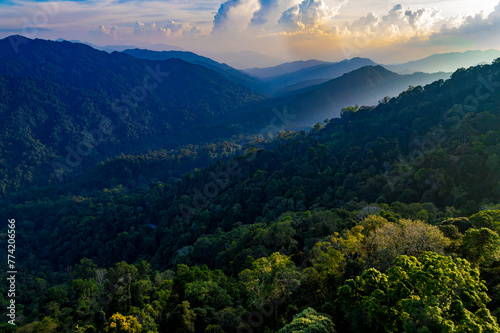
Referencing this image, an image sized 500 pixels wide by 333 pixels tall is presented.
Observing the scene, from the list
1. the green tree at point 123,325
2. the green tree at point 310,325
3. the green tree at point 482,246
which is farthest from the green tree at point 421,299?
the green tree at point 123,325

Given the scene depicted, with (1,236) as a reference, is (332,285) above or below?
above

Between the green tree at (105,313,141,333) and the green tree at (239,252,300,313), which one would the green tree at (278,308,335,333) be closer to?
the green tree at (239,252,300,313)

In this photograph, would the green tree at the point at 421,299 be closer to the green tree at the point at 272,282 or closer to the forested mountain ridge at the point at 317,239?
the forested mountain ridge at the point at 317,239

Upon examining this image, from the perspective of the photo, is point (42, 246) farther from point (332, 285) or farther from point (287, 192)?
point (332, 285)

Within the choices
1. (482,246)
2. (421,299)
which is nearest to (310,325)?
(421,299)

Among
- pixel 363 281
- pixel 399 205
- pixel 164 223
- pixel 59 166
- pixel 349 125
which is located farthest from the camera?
pixel 59 166

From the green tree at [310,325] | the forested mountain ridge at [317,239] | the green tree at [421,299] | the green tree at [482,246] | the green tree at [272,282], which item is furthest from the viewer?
the green tree at [272,282]

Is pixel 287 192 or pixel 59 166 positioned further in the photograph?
pixel 59 166

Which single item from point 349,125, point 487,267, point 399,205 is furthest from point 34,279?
point 349,125

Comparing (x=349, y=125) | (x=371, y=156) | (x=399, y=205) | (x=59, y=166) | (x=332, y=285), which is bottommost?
(x=59, y=166)
